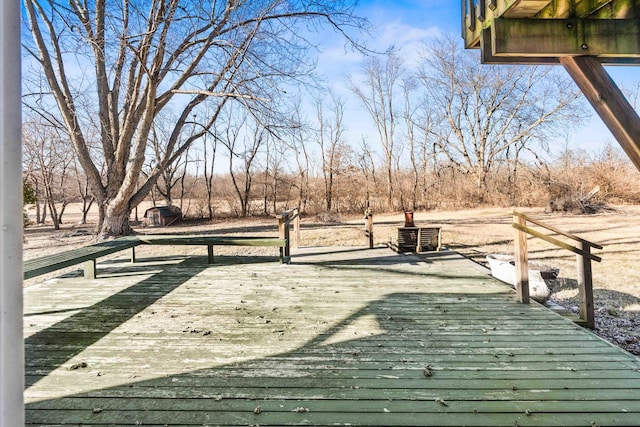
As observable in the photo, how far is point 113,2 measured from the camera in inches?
317

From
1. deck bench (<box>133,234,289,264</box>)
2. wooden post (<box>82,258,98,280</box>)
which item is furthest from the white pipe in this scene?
wooden post (<box>82,258,98,280</box>)

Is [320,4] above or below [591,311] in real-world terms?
above

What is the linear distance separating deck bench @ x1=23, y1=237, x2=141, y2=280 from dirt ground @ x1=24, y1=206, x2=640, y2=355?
66.6 inches

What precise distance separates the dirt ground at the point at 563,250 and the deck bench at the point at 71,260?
1.69 metres

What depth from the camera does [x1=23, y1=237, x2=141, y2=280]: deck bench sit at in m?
3.56

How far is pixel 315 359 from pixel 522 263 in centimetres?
233

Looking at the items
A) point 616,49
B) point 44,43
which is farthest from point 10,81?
point 44,43

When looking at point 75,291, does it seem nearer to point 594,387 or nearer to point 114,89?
point 594,387

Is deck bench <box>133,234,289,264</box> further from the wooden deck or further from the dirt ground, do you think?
the dirt ground

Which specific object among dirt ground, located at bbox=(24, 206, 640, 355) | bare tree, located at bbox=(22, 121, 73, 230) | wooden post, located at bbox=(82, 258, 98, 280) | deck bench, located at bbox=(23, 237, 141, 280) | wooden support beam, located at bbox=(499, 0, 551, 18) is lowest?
dirt ground, located at bbox=(24, 206, 640, 355)

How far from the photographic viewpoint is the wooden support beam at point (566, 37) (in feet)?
6.53

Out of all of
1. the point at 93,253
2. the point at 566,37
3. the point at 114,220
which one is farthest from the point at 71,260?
the point at 114,220

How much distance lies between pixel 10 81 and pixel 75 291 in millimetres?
4292

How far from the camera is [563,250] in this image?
8844mm
